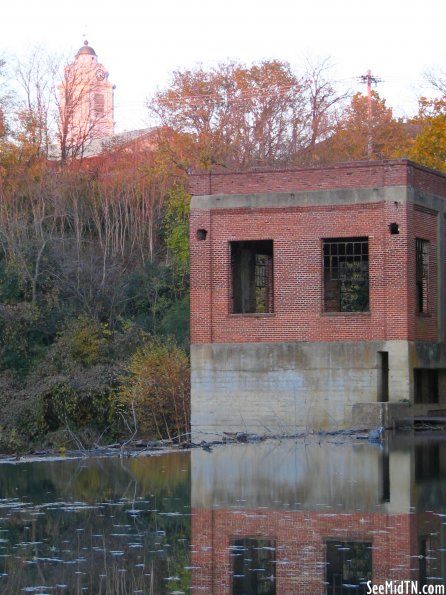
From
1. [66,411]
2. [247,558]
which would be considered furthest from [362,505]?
[66,411]

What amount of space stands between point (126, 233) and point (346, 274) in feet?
52.0

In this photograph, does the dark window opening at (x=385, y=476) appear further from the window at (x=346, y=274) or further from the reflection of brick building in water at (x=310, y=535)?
the window at (x=346, y=274)

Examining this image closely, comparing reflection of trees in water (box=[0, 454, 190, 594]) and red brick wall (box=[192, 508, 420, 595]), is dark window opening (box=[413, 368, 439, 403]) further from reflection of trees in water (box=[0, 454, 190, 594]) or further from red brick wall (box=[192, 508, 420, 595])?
red brick wall (box=[192, 508, 420, 595])

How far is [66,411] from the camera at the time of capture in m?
38.3

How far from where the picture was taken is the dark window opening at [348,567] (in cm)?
1180

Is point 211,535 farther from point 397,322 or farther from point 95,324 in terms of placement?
point 95,324

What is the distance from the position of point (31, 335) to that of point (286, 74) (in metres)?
25.6

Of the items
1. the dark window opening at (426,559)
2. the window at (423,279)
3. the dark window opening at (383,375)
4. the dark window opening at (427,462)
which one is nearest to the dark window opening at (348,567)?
the dark window opening at (426,559)

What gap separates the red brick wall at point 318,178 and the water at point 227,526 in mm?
12003

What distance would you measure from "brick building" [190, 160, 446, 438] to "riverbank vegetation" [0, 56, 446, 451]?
208 cm

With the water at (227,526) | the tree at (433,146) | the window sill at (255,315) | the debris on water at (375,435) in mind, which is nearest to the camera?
the water at (227,526)

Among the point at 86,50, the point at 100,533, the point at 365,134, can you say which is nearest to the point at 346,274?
the point at 365,134

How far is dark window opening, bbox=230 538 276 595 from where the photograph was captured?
11.9m

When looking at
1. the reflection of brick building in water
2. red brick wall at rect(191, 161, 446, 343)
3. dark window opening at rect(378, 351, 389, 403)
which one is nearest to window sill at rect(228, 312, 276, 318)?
red brick wall at rect(191, 161, 446, 343)
